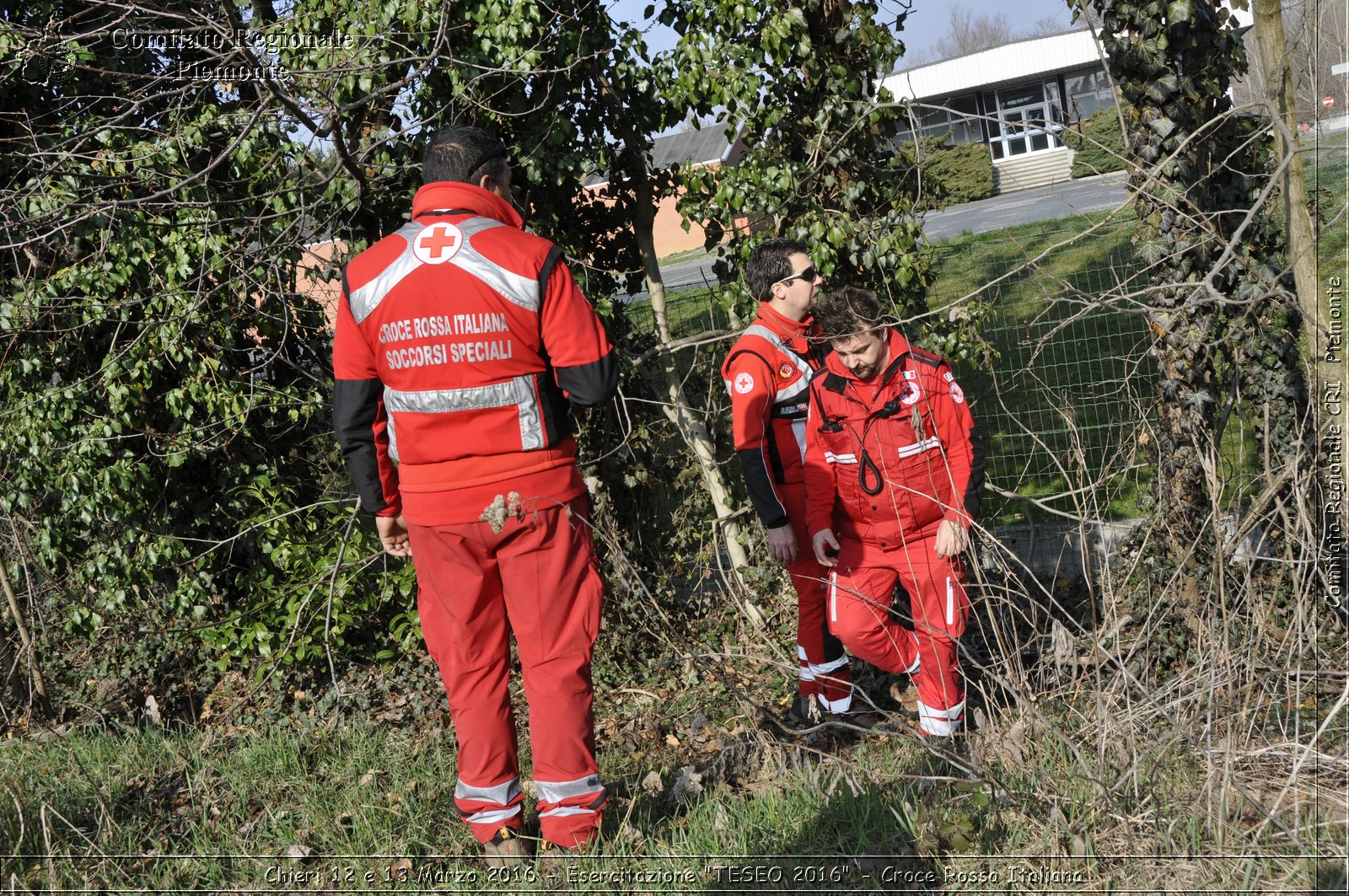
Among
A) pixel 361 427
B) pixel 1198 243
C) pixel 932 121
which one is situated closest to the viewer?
pixel 361 427

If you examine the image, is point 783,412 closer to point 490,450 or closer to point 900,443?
point 900,443

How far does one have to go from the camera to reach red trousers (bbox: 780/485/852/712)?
445cm

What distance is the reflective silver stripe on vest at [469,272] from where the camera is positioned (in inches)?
126

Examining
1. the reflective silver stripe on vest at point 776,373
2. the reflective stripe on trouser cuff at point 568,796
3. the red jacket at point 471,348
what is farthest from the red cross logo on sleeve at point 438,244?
the reflective stripe on trouser cuff at point 568,796

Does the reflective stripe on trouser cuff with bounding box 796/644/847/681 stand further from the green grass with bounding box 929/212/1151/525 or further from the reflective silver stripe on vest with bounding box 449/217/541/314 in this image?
the reflective silver stripe on vest with bounding box 449/217/541/314

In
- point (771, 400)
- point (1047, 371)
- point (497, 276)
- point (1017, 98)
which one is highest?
point (1017, 98)

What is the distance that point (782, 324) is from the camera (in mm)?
4352

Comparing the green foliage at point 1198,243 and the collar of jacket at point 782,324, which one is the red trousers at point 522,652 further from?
the green foliage at point 1198,243

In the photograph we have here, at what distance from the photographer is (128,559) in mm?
5477

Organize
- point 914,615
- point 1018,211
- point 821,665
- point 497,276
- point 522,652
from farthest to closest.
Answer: point 1018,211 < point 821,665 < point 914,615 < point 522,652 < point 497,276

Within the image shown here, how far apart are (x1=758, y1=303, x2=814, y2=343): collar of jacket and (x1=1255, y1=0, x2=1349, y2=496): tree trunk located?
5.93 ft

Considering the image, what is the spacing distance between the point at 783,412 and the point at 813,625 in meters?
0.92

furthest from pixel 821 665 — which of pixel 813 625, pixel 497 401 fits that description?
pixel 497 401

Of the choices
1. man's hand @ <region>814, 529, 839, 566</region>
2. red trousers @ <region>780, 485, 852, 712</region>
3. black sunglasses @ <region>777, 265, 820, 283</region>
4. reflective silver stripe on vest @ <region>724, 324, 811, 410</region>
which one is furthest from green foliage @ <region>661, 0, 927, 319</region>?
man's hand @ <region>814, 529, 839, 566</region>
